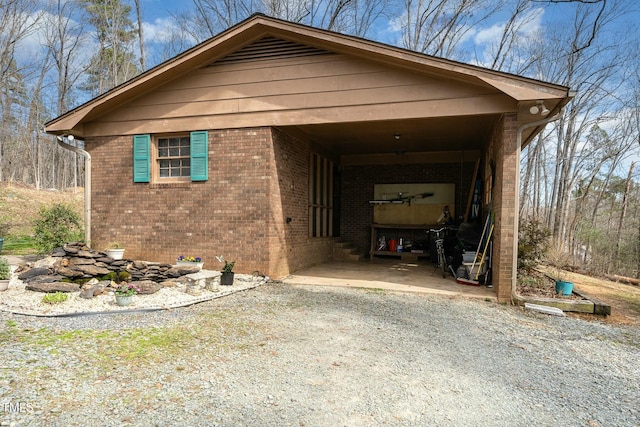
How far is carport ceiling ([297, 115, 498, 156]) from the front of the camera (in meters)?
7.34

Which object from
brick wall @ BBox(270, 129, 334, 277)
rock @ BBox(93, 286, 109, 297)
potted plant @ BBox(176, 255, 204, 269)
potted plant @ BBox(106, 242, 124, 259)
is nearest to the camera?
rock @ BBox(93, 286, 109, 297)

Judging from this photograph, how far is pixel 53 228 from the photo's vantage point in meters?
8.62

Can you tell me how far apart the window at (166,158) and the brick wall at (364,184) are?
18.5 feet

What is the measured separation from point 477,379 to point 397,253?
8274mm

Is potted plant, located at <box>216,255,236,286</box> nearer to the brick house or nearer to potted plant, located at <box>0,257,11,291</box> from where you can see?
the brick house

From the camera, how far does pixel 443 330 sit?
179 inches

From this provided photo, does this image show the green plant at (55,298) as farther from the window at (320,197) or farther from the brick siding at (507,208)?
the brick siding at (507,208)

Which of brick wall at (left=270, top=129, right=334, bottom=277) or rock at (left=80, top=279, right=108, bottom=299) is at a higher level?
brick wall at (left=270, top=129, right=334, bottom=277)

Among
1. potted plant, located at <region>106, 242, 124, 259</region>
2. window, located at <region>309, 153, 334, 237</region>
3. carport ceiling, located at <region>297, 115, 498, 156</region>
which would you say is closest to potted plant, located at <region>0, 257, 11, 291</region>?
potted plant, located at <region>106, 242, 124, 259</region>

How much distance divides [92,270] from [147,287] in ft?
4.19

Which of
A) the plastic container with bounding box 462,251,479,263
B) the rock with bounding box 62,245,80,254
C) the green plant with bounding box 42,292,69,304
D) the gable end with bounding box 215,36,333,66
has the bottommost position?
the green plant with bounding box 42,292,69,304

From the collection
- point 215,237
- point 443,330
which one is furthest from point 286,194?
point 443,330

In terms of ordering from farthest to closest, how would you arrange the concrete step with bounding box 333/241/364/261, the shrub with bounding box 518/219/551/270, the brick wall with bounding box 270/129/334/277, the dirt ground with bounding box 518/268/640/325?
the concrete step with bounding box 333/241/364/261 < the brick wall with bounding box 270/129/334/277 < the shrub with bounding box 518/219/551/270 < the dirt ground with bounding box 518/268/640/325

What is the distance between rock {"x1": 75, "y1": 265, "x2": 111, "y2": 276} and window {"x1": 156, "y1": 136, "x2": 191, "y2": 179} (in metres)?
2.41
